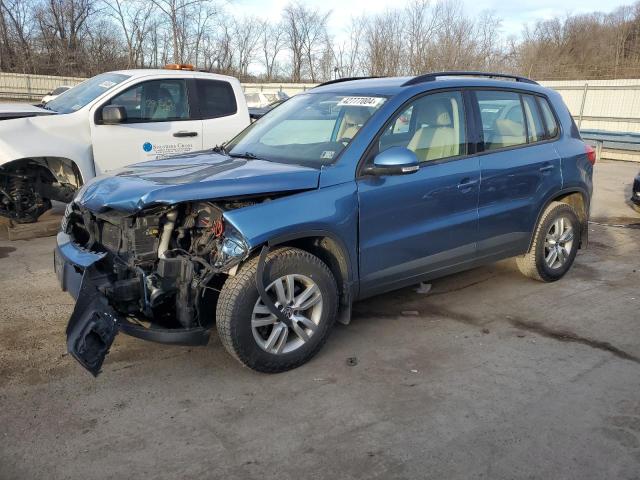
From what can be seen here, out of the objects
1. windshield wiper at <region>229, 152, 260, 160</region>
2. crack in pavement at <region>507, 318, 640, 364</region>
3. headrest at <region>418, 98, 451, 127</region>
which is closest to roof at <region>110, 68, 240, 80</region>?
windshield wiper at <region>229, 152, 260, 160</region>

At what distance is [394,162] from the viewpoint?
387cm

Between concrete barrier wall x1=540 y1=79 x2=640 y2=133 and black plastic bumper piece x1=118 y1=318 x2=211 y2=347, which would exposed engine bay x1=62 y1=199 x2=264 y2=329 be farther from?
concrete barrier wall x1=540 y1=79 x2=640 y2=133

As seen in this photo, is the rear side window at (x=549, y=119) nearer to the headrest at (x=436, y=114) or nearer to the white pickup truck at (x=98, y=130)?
the headrest at (x=436, y=114)

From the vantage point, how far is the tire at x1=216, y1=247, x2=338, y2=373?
3.47 metres

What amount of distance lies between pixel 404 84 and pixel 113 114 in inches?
151

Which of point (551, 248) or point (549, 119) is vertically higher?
point (549, 119)

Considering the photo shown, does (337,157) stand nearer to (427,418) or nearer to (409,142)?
(409,142)

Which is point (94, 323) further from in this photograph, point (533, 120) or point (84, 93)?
point (84, 93)

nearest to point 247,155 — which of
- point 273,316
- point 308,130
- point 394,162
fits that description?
point 308,130

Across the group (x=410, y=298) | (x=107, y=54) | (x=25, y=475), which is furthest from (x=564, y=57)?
(x=25, y=475)

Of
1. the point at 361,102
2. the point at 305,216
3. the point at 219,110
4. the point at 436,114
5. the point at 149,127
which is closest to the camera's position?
the point at 305,216

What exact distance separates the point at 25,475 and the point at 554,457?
2.57 m

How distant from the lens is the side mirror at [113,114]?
22.3 ft

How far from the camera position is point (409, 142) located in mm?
4348
